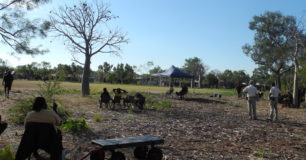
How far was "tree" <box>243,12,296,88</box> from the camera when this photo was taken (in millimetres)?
26281

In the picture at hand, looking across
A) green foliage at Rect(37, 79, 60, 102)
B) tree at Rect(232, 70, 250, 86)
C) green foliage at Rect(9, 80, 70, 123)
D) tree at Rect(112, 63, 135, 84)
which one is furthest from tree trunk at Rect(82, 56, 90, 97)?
tree at Rect(232, 70, 250, 86)

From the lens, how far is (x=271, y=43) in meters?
28.5

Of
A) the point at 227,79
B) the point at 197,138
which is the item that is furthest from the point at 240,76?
the point at 197,138

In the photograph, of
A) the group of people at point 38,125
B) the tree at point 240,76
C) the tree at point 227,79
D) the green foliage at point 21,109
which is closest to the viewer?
the group of people at point 38,125

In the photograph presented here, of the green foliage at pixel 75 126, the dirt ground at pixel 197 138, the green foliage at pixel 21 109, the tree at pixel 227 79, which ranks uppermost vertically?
the tree at pixel 227 79

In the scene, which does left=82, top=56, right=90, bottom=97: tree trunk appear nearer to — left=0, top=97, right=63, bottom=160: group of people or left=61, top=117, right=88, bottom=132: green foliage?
left=61, top=117, right=88, bottom=132: green foliage

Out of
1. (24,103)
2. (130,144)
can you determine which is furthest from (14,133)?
(130,144)

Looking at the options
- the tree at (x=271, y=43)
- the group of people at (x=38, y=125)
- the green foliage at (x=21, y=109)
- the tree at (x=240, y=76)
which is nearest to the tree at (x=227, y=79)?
the tree at (x=240, y=76)

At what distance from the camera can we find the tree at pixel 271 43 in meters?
26.3

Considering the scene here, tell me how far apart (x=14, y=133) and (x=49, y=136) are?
3.25m

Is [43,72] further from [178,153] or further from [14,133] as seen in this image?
[178,153]

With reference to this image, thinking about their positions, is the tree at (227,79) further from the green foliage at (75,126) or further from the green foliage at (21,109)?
the green foliage at (75,126)

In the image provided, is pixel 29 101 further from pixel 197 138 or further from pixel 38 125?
pixel 197 138

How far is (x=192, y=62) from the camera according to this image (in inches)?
4464
